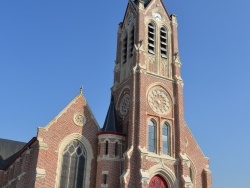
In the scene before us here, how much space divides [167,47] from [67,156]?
51.6 ft

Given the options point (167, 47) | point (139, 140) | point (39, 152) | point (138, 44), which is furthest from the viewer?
point (167, 47)

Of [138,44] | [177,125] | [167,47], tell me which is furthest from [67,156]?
[167,47]

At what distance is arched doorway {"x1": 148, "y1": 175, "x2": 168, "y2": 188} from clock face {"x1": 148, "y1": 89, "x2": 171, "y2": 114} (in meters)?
6.04

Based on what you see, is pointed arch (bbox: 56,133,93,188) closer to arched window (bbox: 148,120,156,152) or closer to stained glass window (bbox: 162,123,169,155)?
arched window (bbox: 148,120,156,152)

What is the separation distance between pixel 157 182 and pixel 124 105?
8.01 meters

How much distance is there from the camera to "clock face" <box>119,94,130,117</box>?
32.6 metres

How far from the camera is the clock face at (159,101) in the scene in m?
32.2

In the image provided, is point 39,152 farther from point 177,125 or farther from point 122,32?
point 122,32

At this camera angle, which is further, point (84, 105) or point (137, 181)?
point (84, 105)

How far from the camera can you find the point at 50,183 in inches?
1069

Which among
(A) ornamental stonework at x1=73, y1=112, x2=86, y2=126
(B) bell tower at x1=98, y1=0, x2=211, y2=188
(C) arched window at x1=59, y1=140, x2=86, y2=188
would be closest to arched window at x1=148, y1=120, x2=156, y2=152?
(B) bell tower at x1=98, y1=0, x2=211, y2=188

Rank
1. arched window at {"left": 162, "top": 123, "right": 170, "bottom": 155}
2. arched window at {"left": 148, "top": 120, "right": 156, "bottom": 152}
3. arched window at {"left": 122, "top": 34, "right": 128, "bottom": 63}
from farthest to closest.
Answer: arched window at {"left": 122, "top": 34, "right": 128, "bottom": 63} < arched window at {"left": 162, "top": 123, "right": 170, "bottom": 155} < arched window at {"left": 148, "top": 120, "right": 156, "bottom": 152}

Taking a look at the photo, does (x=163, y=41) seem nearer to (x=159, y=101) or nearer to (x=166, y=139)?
(x=159, y=101)

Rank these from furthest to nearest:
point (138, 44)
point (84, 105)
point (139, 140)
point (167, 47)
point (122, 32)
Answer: point (122, 32), point (167, 47), point (138, 44), point (84, 105), point (139, 140)
